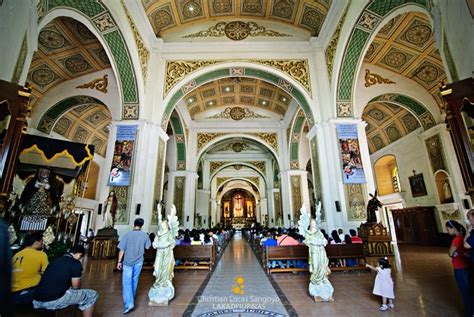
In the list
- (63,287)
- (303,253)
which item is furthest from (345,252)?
(63,287)

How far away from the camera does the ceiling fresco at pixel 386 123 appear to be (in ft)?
36.1

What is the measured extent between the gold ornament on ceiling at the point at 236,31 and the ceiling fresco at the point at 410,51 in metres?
3.44

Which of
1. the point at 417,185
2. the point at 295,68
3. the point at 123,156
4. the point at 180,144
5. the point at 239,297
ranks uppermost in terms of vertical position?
the point at 295,68

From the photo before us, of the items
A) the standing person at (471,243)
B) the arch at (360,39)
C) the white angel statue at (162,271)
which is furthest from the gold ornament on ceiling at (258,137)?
the standing person at (471,243)

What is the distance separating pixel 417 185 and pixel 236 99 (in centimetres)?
1036

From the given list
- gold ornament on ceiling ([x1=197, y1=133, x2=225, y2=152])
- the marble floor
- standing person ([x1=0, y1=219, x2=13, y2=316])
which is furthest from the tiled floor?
gold ornament on ceiling ([x1=197, y1=133, x2=225, y2=152])

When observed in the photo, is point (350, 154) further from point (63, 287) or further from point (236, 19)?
point (63, 287)

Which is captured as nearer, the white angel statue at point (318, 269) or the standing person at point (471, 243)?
the standing person at point (471, 243)

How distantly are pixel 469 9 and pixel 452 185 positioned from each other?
354 inches

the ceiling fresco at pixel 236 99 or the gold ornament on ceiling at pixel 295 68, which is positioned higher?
the ceiling fresco at pixel 236 99

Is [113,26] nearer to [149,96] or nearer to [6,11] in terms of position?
[149,96]

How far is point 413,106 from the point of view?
383 inches

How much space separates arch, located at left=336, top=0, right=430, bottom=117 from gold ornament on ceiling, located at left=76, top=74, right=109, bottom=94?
8.58 m

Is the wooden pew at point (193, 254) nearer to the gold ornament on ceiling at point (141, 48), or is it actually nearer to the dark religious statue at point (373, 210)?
the dark religious statue at point (373, 210)
